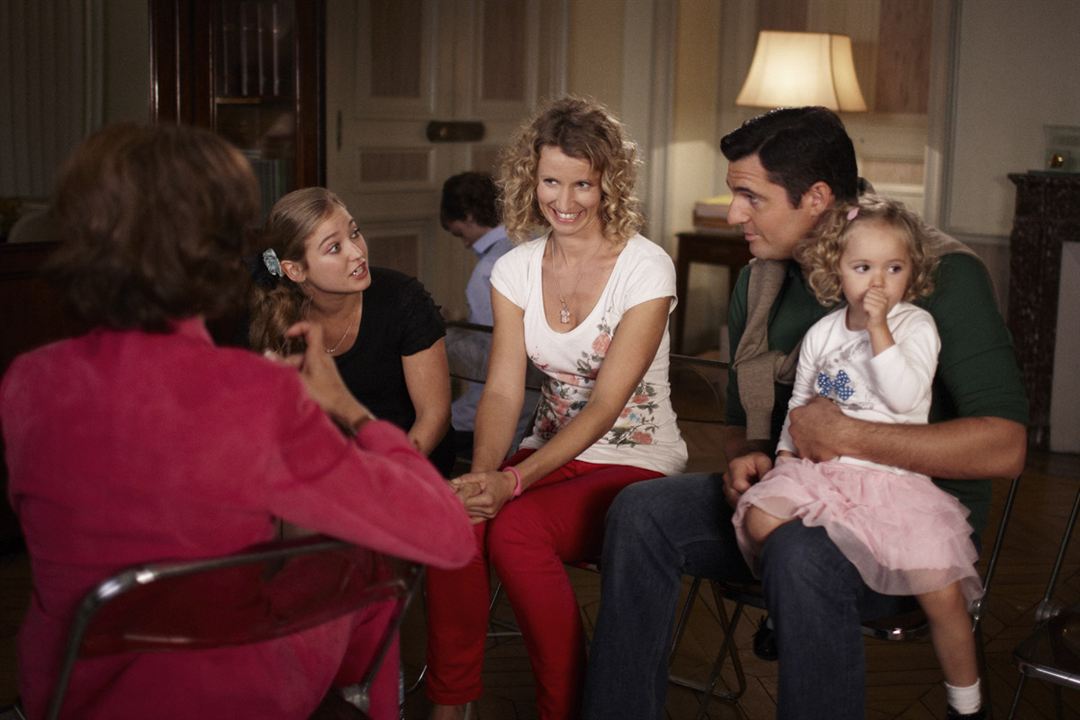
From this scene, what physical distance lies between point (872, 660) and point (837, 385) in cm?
133

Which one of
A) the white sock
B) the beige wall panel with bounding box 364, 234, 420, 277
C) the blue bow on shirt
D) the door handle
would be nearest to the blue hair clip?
the blue bow on shirt

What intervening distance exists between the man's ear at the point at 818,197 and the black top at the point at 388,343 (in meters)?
0.87

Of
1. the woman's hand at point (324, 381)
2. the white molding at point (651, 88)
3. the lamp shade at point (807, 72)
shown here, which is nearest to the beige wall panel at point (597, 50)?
the white molding at point (651, 88)

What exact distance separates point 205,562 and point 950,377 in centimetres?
141

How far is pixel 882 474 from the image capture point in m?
2.13

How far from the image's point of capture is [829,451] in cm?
216

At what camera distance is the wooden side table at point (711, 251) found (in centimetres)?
656

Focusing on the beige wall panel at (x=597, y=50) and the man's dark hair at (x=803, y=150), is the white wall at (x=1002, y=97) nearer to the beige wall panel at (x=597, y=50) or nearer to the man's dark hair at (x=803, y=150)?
the beige wall panel at (x=597, y=50)

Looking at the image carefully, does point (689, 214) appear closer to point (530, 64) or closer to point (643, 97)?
point (643, 97)

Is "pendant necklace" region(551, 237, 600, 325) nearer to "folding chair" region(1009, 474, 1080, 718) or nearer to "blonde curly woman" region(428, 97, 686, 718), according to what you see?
"blonde curly woman" region(428, 97, 686, 718)


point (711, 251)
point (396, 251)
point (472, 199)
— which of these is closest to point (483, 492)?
point (472, 199)

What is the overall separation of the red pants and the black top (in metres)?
0.43

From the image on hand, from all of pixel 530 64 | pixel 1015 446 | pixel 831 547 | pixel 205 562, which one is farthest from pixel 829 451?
pixel 530 64

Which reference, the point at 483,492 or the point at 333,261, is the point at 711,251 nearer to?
the point at 333,261
